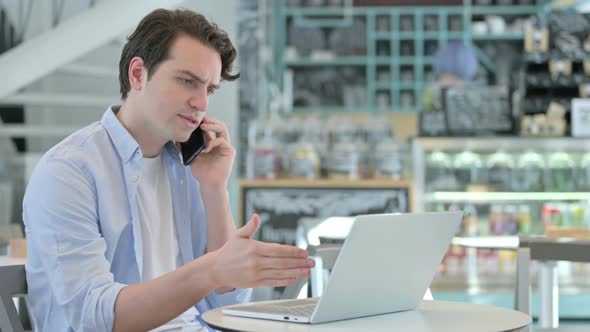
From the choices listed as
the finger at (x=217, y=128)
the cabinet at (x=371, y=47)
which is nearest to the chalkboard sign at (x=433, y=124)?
the finger at (x=217, y=128)

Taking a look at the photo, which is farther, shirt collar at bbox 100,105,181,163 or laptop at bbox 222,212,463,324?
shirt collar at bbox 100,105,181,163

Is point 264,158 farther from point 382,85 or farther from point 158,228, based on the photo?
point 382,85

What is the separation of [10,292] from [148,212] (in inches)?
15.2

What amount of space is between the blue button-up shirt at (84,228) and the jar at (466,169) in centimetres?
449

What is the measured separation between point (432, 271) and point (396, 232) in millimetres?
229

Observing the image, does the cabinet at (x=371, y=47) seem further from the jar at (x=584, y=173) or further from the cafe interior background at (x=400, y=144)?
the jar at (x=584, y=173)

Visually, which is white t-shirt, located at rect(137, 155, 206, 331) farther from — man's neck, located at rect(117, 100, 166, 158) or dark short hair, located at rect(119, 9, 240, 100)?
dark short hair, located at rect(119, 9, 240, 100)

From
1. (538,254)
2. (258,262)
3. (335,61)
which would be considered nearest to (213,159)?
(258,262)

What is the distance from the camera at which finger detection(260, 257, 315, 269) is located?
1573 millimetres

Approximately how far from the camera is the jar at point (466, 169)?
647 cm

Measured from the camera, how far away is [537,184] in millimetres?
6453

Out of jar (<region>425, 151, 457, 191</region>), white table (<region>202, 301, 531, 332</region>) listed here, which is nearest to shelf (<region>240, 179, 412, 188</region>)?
jar (<region>425, 151, 457, 191</region>)

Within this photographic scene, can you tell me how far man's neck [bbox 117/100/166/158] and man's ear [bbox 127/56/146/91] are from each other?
0.05 metres

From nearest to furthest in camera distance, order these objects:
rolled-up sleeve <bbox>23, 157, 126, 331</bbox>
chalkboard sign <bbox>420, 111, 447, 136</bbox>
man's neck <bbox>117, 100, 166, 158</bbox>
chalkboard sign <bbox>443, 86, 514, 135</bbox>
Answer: rolled-up sleeve <bbox>23, 157, 126, 331</bbox>, man's neck <bbox>117, 100, 166, 158</bbox>, chalkboard sign <bbox>420, 111, 447, 136</bbox>, chalkboard sign <bbox>443, 86, 514, 135</bbox>
